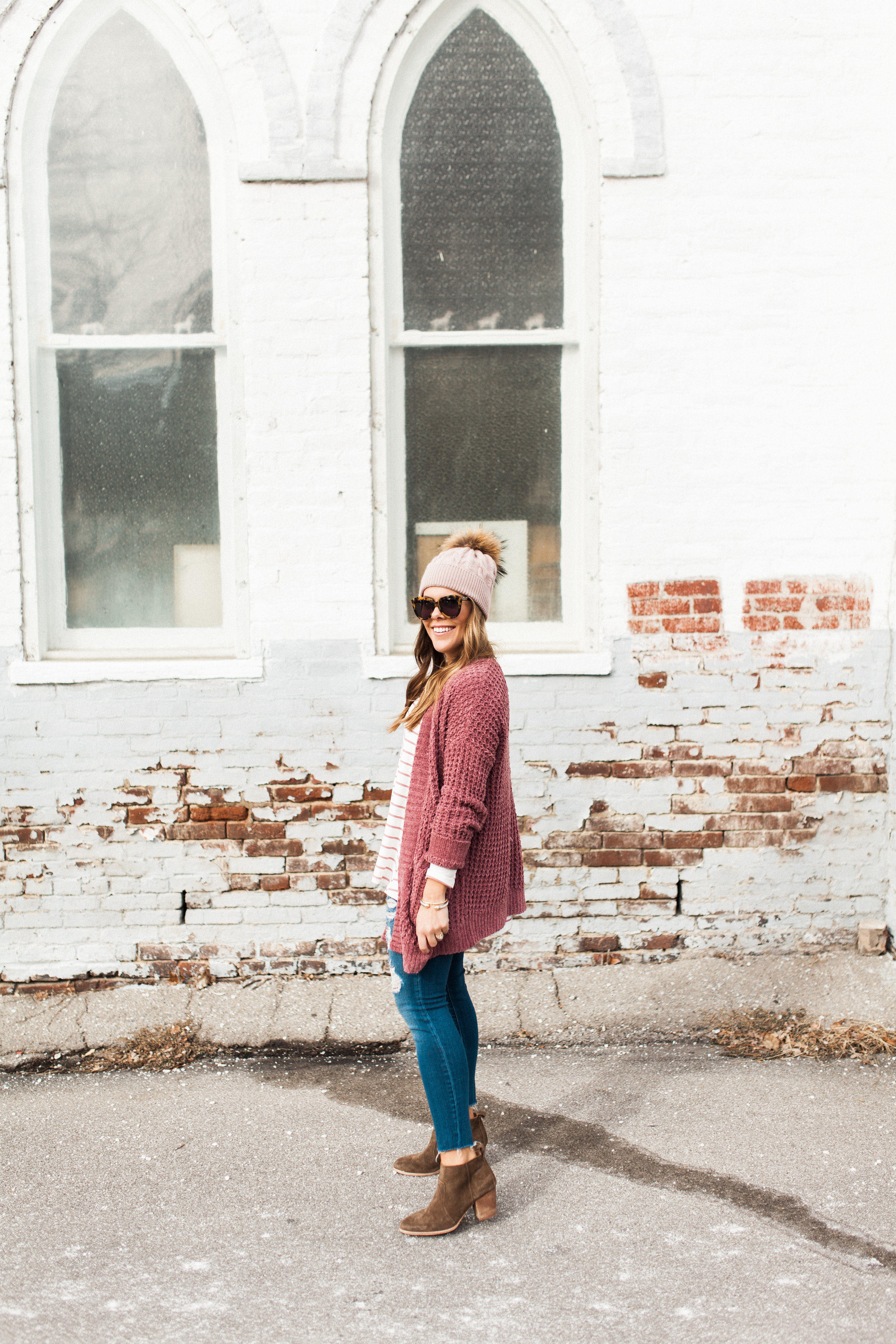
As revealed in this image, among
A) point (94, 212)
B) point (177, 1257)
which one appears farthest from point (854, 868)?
point (94, 212)

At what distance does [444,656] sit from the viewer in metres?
2.90

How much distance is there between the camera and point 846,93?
4117mm

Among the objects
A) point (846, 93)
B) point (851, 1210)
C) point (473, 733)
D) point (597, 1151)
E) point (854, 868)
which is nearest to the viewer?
point (473, 733)

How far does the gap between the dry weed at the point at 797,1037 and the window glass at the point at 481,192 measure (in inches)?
115

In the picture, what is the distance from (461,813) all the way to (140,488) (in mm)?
2517

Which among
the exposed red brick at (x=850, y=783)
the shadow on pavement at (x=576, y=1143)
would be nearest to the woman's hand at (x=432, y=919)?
the shadow on pavement at (x=576, y=1143)

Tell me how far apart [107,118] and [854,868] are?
14.4 ft

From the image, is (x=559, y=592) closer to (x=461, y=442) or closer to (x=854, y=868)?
(x=461, y=442)

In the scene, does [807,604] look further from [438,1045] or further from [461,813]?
[438,1045]

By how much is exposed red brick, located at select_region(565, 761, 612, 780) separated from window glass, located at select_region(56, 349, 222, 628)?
1.63 metres

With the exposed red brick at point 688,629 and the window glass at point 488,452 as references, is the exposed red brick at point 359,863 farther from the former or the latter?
the exposed red brick at point 688,629

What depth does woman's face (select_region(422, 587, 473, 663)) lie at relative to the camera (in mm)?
2762

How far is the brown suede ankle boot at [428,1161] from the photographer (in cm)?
304

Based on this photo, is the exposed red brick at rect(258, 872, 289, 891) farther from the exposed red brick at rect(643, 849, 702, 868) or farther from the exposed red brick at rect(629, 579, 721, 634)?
the exposed red brick at rect(629, 579, 721, 634)
